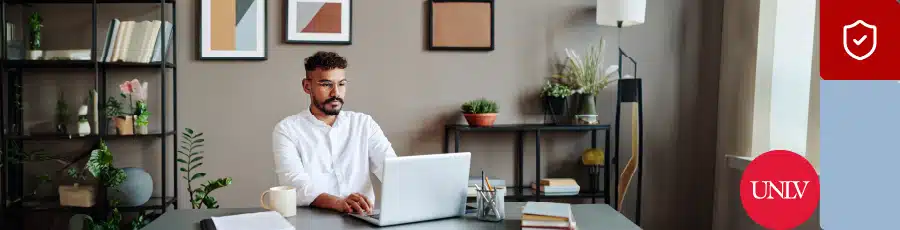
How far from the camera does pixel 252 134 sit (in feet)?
12.8

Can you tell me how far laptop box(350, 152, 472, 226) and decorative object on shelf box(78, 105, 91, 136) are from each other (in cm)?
215

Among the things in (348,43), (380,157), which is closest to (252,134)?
(348,43)

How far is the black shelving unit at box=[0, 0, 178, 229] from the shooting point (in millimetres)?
3529

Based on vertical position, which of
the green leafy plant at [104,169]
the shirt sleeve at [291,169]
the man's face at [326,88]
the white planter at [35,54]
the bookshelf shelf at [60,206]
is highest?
the white planter at [35,54]

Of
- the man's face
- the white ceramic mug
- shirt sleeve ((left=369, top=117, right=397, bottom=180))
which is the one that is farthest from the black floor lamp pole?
the white ceramic mug

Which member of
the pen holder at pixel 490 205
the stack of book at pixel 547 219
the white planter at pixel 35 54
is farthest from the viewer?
the white planter at pixel 35 54

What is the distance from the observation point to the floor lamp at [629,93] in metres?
3.66

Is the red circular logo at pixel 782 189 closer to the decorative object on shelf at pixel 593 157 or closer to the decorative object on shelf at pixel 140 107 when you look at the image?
the decorative object on shelf at pixel 593 157

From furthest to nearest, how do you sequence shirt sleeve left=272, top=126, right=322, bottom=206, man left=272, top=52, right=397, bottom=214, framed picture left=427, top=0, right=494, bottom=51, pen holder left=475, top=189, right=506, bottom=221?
framed picture left=427, top=0, right=494, bottom=51 < man left=272, top=52, right=397, bottom=214 < shirt sleeve left=272, top=126, right=322, bottom=206 < pen holder left=475, top=189, right=506, bottom=221

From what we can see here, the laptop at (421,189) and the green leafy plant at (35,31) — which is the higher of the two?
the green leafy plant at (35,31)

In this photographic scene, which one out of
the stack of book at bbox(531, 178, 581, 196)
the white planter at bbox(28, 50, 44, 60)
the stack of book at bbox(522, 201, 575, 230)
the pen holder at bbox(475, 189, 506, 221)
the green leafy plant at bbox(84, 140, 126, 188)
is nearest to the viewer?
the stack of book at bbox(522, 201, 575, 230)

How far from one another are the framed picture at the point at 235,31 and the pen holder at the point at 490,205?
210 cm

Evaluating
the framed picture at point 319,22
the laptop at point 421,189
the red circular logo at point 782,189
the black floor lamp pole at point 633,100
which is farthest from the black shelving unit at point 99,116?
the red circular logo at point 782,189

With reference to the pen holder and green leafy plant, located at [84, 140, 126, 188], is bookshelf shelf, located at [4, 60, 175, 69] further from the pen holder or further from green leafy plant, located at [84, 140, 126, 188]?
the pen holder
